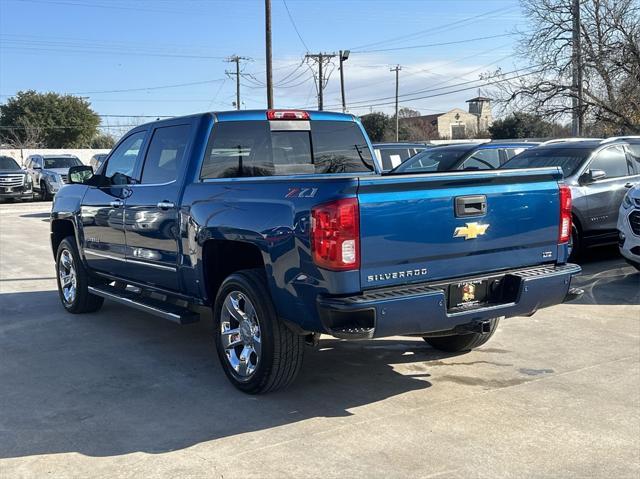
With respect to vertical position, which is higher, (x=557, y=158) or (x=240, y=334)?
(x=557, y=158)

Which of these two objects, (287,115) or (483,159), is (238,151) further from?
(483,159)

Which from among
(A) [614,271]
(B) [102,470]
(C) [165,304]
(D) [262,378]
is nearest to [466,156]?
(A) [614,271]

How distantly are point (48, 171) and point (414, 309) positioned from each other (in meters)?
25.3

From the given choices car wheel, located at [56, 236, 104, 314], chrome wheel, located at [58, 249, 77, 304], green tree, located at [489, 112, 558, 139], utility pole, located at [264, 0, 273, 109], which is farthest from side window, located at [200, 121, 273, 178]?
green tree, located at [489, 112, 558, 139]

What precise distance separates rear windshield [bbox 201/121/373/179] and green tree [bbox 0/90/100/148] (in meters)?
58.7

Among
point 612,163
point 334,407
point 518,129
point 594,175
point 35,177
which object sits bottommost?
point 334,407

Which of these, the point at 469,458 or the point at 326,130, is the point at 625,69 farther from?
the point at 469,458

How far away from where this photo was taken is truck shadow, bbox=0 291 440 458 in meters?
4.29

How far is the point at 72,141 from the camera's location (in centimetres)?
6200

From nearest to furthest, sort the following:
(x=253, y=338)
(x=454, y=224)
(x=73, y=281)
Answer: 1. (x=454, y=224)
2. (x=253, y=338)
3. (x=73, y=281)

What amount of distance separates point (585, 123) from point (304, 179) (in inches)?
1031

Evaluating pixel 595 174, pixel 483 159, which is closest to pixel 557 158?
pixel 595 174

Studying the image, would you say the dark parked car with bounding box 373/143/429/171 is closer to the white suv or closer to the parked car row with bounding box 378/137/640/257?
the parked car row with bounding box 378/137/640/257

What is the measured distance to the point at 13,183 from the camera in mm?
26516
